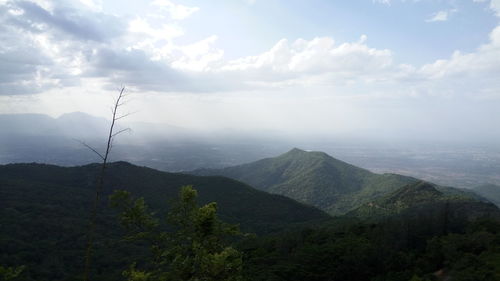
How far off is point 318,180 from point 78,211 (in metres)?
97.7

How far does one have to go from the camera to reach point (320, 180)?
5778 inches

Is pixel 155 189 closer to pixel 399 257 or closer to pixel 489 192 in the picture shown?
pixel 399 257

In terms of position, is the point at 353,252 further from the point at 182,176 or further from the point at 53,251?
the point at 182,176

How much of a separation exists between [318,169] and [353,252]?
122905 millimetres

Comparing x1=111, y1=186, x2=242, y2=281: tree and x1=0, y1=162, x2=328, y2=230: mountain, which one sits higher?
x1=111, y1=186, x2=242, y2=281: tree

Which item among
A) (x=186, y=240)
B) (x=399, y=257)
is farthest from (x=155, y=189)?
(x=186, y=240)

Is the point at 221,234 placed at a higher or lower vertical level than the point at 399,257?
higher

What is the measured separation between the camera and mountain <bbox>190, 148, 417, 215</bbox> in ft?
413

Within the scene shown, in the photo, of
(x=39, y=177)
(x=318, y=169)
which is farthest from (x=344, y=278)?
(x=318, y=169)

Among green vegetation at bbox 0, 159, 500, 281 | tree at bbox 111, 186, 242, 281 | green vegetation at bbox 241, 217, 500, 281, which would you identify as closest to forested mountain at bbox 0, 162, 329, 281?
green vegetation at bbox 0, 159, 500, 281

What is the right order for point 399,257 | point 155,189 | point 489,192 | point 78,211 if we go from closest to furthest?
1. point 399,257
2. point 78,211
3. point 155,189
4. point 489,192

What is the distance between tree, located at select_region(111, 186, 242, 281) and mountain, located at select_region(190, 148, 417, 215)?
111 m

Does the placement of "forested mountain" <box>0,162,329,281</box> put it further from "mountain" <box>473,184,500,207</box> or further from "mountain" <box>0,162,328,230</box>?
"mountain" <box>473,184,500,207</box>

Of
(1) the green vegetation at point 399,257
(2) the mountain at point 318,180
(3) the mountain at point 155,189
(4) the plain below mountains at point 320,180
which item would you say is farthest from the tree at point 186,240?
(2) the mountain at point 318,180
